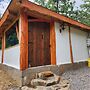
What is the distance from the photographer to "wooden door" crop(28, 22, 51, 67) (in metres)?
6.51

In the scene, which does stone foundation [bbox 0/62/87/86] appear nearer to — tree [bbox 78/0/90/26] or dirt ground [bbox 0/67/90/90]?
dirt ground [bbox 0/67/90/90]

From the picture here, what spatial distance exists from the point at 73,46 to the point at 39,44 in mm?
1933

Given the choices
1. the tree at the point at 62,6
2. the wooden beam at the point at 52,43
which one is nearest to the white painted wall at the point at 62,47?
the wooden beam at the point at 52,43

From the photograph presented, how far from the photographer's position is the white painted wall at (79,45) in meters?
7.77

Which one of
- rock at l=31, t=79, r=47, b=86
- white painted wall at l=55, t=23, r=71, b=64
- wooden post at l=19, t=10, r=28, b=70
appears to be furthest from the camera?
white painted wall at l=55, t=23, r=71, b=64

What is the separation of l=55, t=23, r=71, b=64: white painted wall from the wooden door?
495 millimetres

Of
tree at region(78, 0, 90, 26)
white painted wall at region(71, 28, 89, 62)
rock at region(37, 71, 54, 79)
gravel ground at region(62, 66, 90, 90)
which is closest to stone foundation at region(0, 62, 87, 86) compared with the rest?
rock at region(37, 71, 54, 79)

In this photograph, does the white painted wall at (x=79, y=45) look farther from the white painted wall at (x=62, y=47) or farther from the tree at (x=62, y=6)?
the tree at (x=62, y=6)

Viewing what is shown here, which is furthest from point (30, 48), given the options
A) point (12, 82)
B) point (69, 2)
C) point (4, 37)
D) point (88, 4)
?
point (69, 2)

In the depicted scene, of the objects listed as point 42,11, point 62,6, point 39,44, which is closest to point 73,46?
point 39,44

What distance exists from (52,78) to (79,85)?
959 millimetres

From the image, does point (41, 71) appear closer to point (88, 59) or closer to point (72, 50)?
point (72, 50)

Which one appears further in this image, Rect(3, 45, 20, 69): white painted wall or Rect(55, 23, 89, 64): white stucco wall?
Rect(55, 23, 89, 64): white stucco wall

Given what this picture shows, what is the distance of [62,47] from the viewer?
6.93m
